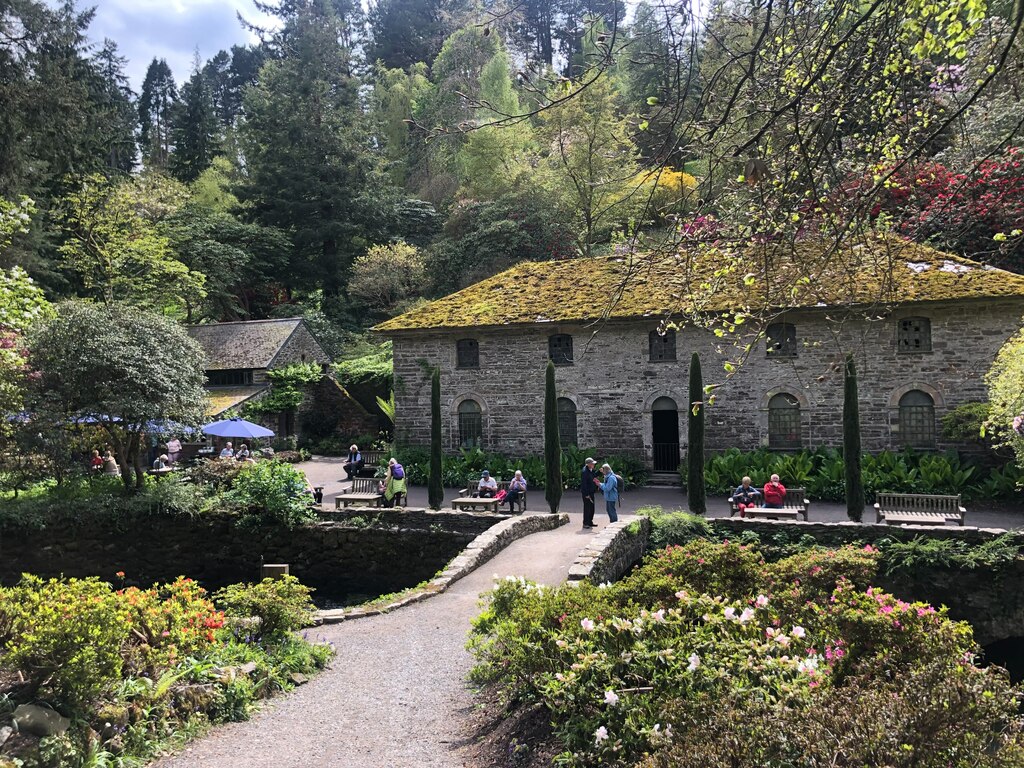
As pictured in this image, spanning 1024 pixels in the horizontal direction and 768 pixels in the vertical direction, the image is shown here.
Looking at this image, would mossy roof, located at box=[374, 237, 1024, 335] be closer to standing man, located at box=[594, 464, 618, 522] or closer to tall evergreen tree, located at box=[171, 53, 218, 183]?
standing man, located at box=[594, 464, 618, 522]

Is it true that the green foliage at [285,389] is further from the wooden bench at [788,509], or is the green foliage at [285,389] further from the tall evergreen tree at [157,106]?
the tall evergreen tree at [157,106]

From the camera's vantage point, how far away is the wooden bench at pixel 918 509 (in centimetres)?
1397

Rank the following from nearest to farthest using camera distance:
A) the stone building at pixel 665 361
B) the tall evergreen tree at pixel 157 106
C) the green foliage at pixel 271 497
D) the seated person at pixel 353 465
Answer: the green foliage at pixel 271 497
the stone building at pixel 665 361
the seated person at pixel 353 465
the tall evergreen tree at pixel 157 106

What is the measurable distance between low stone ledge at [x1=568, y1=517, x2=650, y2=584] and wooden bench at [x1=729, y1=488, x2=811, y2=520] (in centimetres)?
243

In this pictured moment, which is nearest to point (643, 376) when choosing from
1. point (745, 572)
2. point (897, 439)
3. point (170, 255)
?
point (897, 439)

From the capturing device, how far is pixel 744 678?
5.04 meters

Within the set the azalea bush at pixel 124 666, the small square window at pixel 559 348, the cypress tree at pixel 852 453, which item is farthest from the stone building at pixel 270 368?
the azalea bush at pixel 124 666

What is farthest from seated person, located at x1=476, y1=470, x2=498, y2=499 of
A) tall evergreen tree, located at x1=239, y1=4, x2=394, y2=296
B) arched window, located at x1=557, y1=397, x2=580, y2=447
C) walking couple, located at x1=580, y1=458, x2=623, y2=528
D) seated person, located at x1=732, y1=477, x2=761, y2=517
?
tall evergreen tree, located at x1=239, y1=4, x2=394, y2=296

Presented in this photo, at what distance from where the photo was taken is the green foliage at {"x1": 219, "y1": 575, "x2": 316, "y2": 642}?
8.98 m

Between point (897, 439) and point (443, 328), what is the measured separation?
1376 cm

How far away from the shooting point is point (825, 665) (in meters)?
5.36

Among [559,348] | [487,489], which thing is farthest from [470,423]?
[487,489]

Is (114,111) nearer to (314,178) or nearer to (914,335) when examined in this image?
(314,178)

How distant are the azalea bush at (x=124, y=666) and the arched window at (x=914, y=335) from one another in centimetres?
1730
